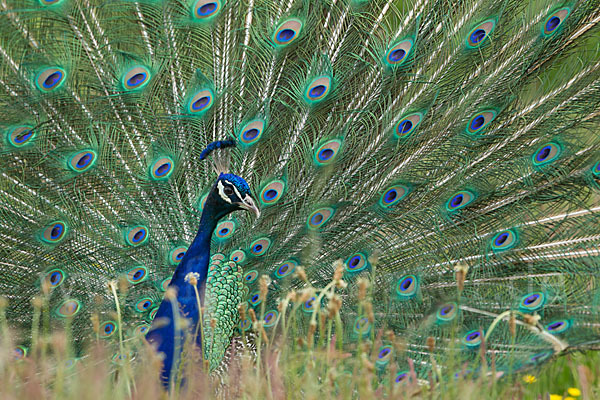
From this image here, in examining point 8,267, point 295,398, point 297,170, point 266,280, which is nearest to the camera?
point 266,280

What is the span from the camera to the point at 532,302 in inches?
121

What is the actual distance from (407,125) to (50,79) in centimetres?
159

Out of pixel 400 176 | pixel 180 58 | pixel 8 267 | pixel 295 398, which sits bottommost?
pixel 295 398

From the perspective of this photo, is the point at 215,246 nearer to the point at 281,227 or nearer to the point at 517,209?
the point at 281,227

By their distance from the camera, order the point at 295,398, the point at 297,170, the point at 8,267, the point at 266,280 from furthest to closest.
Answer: the point at 297,170, the point at 8,267, the point at 295,398, the point at 266,280

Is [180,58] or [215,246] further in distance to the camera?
[215,246]

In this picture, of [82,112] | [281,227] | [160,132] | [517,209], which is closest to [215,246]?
[281,227]

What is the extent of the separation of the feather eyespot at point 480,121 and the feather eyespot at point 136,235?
1575 millimetres

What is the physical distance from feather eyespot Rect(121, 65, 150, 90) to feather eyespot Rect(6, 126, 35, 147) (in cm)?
41

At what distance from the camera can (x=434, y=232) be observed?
3504mm

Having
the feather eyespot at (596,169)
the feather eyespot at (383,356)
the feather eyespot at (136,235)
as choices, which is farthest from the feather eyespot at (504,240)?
the feather eyespot at (136,235)

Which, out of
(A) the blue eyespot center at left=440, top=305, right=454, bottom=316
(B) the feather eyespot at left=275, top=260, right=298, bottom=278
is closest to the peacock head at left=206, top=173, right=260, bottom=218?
(B) the feather eyespot at left=275, top=260, right=298, bottom=278

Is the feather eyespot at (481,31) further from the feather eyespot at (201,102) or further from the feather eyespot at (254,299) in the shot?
the feather eyespot at (254,299)

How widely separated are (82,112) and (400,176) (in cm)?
148
